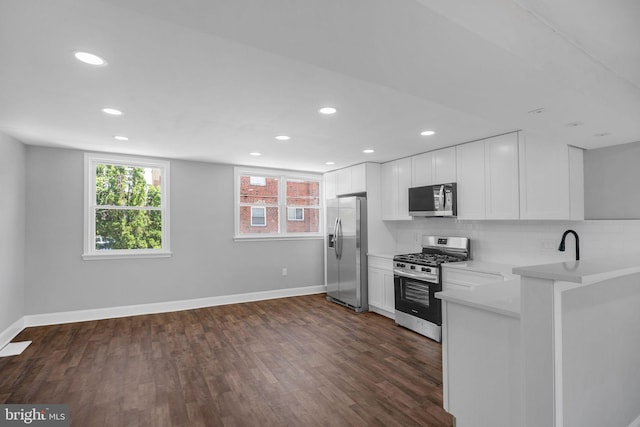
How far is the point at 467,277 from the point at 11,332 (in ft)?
17.6

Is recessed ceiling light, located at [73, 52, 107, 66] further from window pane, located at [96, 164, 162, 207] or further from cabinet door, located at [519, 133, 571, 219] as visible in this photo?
cabinet door, located at [519, 133, 571, 219]

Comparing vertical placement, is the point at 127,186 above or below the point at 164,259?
above

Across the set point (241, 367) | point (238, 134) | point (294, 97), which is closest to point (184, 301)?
point (241, 367)

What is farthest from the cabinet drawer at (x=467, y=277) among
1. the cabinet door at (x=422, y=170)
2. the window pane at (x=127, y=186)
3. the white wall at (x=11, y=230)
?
the white wall at (x=11, y=230)

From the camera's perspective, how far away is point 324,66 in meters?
1.55

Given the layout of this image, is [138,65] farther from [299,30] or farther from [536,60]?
[536,60]

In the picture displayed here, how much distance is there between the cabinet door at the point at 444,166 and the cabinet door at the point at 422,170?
2.7 inches

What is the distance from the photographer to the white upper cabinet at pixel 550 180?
10.2 feet

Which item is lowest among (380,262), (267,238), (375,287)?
(375,287)

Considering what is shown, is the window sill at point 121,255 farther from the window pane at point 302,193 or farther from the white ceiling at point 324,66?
the window pane at point 302,193

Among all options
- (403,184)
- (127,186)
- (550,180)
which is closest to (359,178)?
(403,184)

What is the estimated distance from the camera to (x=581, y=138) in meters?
→ 2.74

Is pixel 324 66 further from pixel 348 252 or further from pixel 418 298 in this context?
pixel 348 252

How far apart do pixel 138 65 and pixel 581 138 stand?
136 inches
